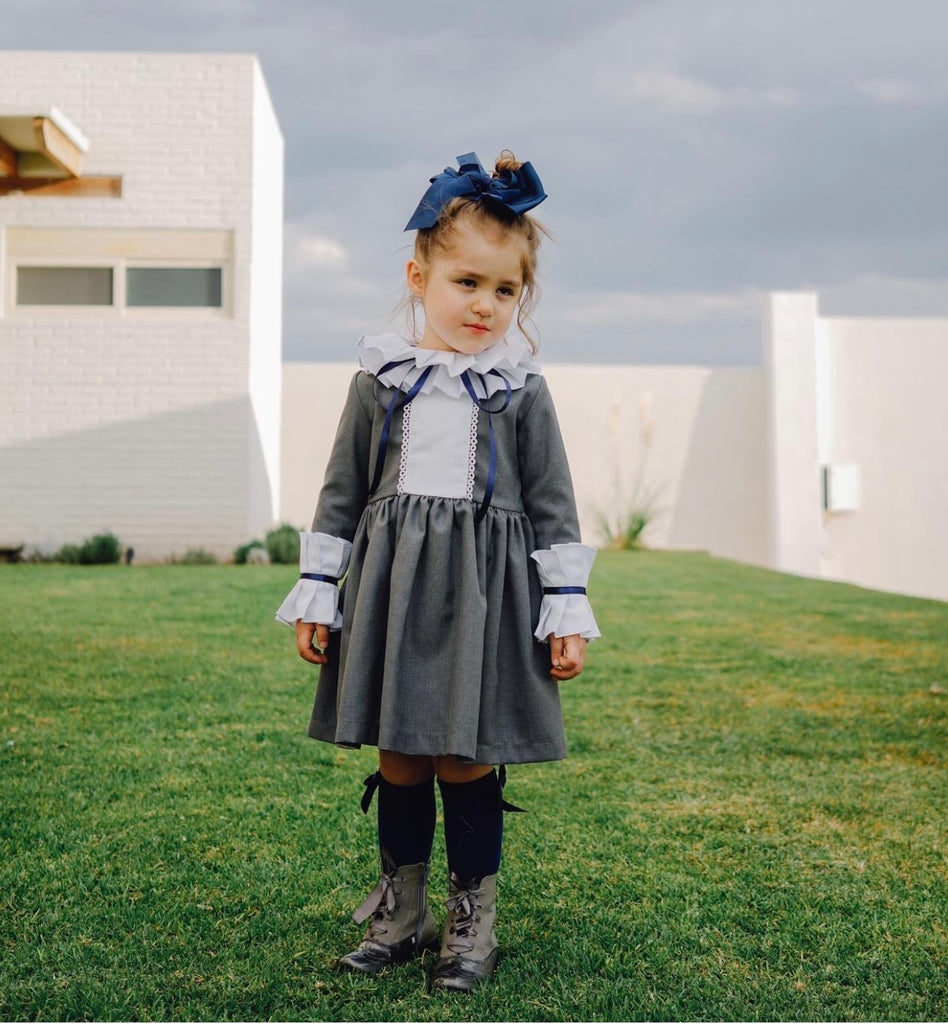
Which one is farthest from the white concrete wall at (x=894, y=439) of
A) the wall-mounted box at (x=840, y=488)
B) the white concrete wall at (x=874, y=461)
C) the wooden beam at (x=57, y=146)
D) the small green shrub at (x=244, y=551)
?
the wooden beam at (x=57, y=146)

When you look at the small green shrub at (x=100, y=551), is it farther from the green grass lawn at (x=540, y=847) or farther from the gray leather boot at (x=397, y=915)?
the gray leather boot at (x=397, y=915)

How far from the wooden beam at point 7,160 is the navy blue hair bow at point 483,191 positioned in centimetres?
826

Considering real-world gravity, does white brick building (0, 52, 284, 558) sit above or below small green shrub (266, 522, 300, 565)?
above

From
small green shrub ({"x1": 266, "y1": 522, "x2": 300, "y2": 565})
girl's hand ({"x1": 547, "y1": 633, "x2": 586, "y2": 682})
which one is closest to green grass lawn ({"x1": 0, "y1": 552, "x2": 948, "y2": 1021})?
girl's hand ({"x1": 547, "y1": 633, "x2": 586, "y2": 682})

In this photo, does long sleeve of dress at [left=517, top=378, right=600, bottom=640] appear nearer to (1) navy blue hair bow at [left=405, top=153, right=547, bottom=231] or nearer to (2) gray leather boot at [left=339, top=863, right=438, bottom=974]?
(1) navy blue hair bow at [left=405, top=153, right=547, bottom=231]

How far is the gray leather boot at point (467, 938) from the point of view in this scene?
64.5 inches

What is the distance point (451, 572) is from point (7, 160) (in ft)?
28.6

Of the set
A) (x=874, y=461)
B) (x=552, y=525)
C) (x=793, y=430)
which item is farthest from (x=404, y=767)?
(x=874, y=461)

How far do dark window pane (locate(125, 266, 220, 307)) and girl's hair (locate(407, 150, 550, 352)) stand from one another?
8072mm

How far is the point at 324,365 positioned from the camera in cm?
1212

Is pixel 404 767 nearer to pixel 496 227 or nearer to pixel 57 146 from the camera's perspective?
pixel 496 227

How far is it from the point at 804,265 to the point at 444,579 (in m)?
12.4

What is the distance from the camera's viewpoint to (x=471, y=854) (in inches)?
67.8

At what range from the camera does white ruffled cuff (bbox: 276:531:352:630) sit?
1.72 metres
